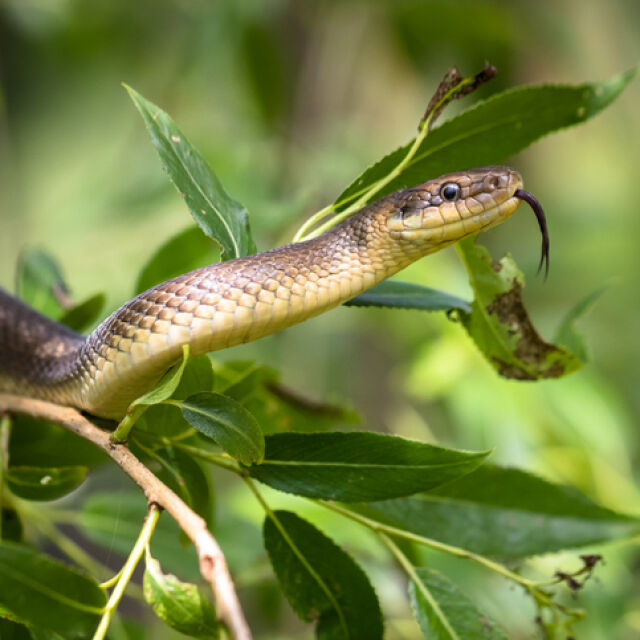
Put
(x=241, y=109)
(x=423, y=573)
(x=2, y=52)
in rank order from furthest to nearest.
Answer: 1. (x=2, y=52)
2. (x=241, y=109)
3. (x=423, y=573)

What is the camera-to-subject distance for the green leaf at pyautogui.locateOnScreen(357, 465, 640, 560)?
1.16 meters

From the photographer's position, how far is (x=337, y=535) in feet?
6.44

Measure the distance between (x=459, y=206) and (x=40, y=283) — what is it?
935 mm

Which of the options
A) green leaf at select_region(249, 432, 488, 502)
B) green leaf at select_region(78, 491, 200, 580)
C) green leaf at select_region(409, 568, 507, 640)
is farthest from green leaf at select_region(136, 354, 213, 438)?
green leaf at select_region(78, 491, 200, 580)

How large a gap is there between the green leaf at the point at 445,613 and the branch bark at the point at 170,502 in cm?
30

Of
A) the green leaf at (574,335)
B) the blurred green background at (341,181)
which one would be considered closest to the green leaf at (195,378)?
the green leaf at (574,335)

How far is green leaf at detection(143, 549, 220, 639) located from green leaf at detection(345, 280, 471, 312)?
499 mm

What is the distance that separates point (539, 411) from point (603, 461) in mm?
288

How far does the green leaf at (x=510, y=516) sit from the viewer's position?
1161 millimetres

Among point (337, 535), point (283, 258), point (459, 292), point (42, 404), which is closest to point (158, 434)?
point (42, 404)

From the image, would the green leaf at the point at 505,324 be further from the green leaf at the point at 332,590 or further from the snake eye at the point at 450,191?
the green leaf at the point at 332,590

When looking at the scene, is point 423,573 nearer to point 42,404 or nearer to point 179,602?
point 179,602

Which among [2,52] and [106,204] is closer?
[106,204]

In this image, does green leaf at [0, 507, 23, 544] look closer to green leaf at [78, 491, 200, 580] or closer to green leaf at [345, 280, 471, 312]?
green leaf at [78, 491, 200, 580]
